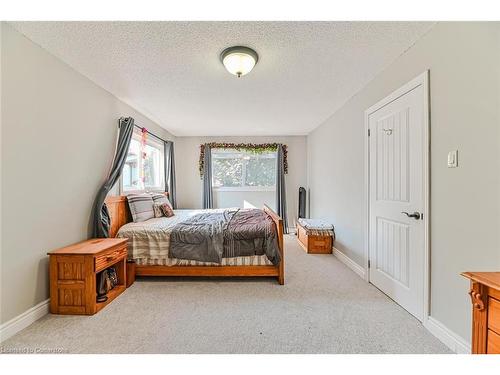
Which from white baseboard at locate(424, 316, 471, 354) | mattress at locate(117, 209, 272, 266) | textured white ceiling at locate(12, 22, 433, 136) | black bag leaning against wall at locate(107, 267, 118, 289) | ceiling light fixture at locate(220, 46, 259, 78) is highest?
textured white ceiling at locate(12, 22, 433, 136)

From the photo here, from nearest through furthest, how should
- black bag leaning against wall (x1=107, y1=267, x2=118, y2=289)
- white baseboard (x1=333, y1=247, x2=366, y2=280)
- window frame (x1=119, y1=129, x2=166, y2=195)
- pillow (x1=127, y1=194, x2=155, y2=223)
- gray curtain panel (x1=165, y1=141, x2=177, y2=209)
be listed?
1. black bag leaning against wall (x1=107, y1=267, x2=118, y2=289)
2. white baseboard (x1=333, y1=247, x2=366, y2=280)
3. pillow (x1=127, y1=194, x2=155, y2=223)
4. window frame (x1=119, y1=129, x2=166, y2=195)
5. gray curtain panel (x1=165, y1=141, x2=177, y2=209)

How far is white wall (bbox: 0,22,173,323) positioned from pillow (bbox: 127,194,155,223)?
2.19 feet

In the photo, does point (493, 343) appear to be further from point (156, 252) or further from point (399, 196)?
point (156, 252)

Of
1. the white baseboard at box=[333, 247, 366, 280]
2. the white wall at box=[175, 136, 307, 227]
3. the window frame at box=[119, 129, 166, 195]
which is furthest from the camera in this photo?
the white wall at box=[175, 136, 307, 227]

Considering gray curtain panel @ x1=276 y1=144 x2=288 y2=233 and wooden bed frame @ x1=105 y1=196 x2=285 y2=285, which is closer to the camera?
wooden bed frame @ x1=105 y1=196 x2=285 y2=285

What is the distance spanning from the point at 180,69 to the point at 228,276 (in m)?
2.31

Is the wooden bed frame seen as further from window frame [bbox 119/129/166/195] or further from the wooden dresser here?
the wooden dresser

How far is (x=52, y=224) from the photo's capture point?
6.79 ft

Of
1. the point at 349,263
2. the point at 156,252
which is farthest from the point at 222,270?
the point at 349,263

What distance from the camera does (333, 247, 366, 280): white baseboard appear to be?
2806 mm

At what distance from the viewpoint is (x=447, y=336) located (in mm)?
1568

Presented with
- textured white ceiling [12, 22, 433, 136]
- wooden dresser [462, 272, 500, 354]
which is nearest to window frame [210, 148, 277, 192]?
textured white ceiling [12, 22, 433, 136]

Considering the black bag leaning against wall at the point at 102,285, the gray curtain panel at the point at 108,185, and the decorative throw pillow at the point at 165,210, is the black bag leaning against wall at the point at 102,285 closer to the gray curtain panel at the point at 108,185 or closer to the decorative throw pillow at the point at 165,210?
the gray curtain panel at the point at 108,185
